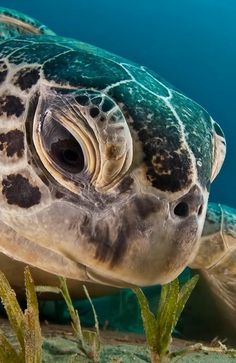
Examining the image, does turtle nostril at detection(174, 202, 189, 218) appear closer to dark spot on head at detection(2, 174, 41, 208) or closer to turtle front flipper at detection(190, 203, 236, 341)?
dark spot on head at detection(2, 174, 41, 208)

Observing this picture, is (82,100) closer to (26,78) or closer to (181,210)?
(26,78)

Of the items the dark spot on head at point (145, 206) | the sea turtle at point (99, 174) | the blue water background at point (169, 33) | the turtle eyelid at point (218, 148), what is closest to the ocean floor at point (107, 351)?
the sea turtle at point (99, 174)

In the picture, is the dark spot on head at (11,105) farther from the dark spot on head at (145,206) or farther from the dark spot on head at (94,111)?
the dark spot on head at (145,206)

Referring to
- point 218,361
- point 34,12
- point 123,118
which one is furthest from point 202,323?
point 34,12

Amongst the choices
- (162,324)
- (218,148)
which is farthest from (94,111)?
(162,324)

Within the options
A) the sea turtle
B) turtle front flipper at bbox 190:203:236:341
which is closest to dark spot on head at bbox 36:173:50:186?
the sea turtle

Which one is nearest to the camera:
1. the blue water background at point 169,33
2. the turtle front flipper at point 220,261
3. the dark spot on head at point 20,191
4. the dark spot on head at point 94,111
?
the dark spot on head at point 94,111

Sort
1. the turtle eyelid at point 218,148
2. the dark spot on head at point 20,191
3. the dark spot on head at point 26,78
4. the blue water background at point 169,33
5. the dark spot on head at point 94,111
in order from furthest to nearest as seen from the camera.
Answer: the blue water background at point 169,33 < the turtle eyelid at point 218,148 < the dark spot on head at point 26,78 < the dark spot on head at point 20,191 < the dark spot on head at point 94,111
